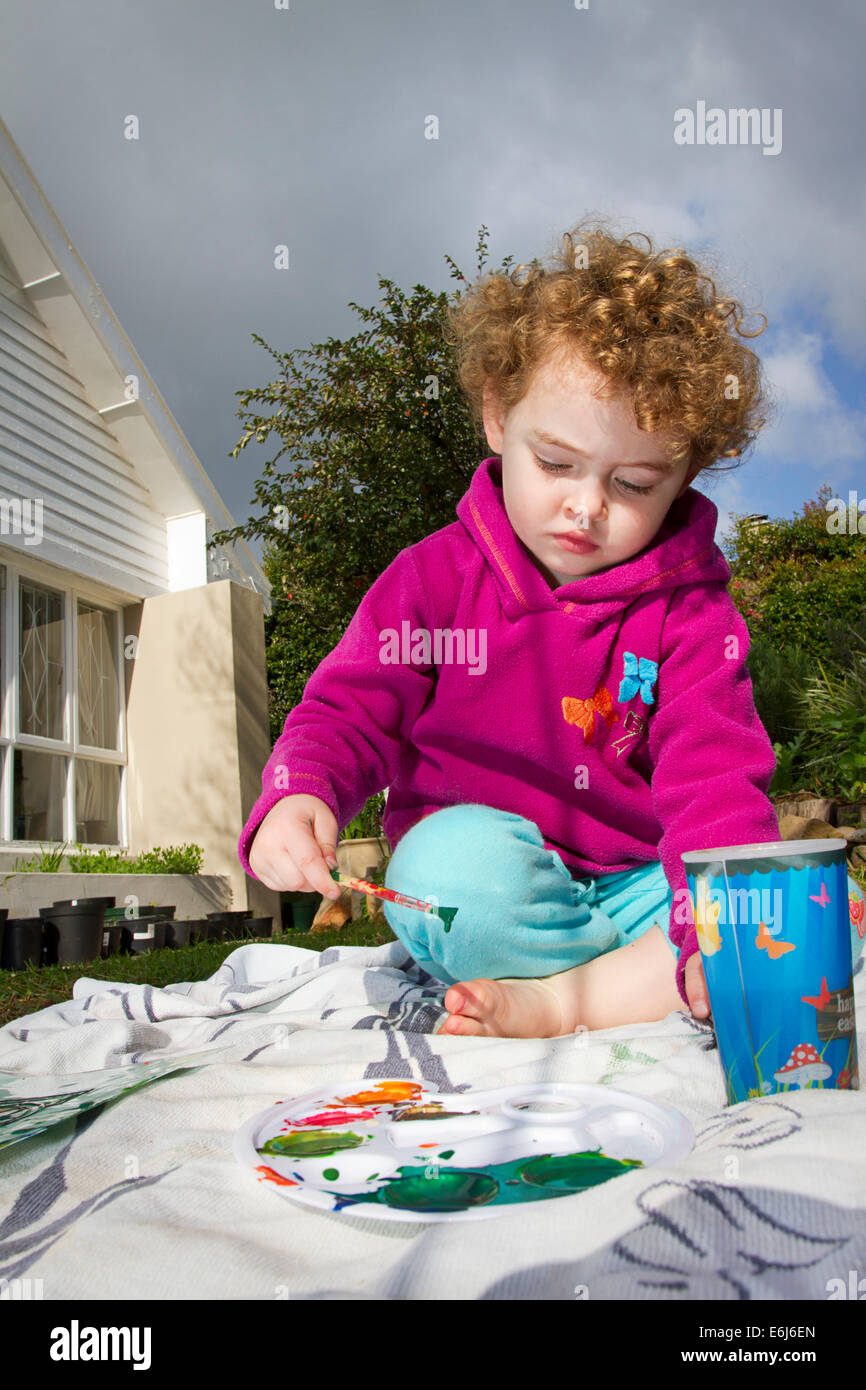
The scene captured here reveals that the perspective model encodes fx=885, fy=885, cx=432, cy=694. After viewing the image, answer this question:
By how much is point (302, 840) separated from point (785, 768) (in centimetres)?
467

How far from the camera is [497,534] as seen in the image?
7.00 feet

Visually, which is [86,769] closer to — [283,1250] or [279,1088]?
[279,1088]

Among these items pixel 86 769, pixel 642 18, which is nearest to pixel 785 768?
pixel 86 769

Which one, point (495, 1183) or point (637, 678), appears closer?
point (495, 1183)

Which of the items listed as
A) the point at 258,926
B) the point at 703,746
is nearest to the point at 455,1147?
the point at 703,746

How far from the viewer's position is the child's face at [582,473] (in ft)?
5.98

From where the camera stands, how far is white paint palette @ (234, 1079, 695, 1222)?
2.58 feet

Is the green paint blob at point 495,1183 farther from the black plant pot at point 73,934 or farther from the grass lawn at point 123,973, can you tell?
the black plant pot at point 73,934

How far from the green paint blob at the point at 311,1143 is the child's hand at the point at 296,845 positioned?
46 centimetres

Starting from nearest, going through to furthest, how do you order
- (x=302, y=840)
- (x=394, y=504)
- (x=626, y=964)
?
1. (x=302, y=840)
2. (x=626, y=964)
3. (x=394, y=504)

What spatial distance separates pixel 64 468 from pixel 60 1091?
6.56 metres

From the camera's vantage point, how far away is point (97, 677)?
7.28 metres

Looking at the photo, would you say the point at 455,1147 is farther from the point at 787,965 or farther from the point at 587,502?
the point at 587,502

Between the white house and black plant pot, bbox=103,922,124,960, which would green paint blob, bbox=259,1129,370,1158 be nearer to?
black plant pot, bbox=103,922,124,960
